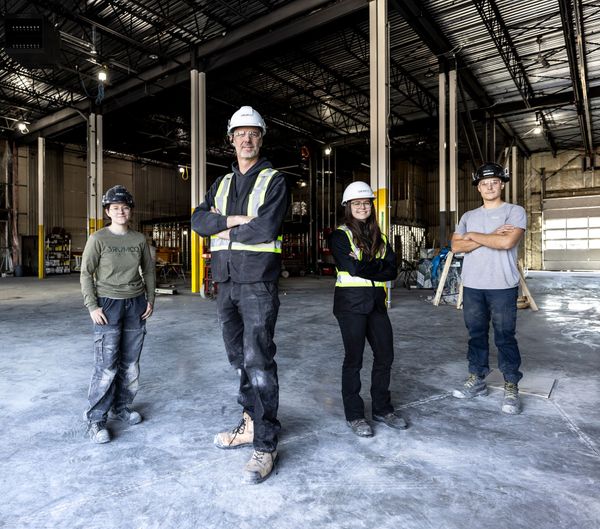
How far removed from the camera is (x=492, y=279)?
3.43 meters

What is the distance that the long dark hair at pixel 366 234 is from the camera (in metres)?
2.90

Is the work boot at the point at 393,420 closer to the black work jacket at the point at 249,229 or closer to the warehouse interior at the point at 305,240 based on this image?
the warehouse interior at the point at 305,240

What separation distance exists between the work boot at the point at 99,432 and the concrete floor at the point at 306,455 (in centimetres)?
6

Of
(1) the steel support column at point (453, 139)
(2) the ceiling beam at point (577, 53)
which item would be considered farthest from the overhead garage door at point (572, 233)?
(1) the steel support column at point (453, 139)

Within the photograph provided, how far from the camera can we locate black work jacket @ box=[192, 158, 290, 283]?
2262mm

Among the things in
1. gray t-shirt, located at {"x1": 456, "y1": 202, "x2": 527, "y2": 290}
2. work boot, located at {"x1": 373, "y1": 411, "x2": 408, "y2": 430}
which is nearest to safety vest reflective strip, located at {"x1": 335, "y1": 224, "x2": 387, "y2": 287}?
work boot, located at {"x1": 373, "y1": 411, "x2": 408, "y2": 430}

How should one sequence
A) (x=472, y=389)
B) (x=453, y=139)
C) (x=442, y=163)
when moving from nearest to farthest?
1. (x=472, y=389)
2. (x=442, y=163)
3. (x=453, y=139)

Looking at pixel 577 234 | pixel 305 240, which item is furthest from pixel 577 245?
pixel 305 240

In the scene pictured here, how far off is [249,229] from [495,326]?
7.63 ft

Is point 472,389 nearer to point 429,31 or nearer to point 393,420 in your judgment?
point 393,420

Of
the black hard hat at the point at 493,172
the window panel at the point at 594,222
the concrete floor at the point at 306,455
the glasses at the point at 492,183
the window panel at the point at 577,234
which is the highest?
the window panel at the point at 594,222

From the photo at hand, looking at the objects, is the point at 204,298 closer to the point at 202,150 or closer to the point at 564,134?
the point at 202,150

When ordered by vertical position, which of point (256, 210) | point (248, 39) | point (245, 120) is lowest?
point (256, 210)

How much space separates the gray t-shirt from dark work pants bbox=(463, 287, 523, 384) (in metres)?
0.08
